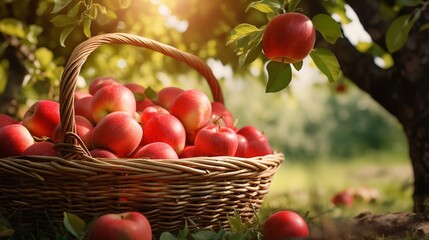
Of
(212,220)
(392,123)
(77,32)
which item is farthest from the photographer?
(392,123)

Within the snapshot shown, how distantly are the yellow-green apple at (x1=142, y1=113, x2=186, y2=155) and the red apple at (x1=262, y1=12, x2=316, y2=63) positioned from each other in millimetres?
365

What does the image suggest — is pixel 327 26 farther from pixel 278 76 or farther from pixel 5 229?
pixel 5 229

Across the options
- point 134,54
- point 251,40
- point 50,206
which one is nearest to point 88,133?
point 50,206

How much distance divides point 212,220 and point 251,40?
18.3 inches

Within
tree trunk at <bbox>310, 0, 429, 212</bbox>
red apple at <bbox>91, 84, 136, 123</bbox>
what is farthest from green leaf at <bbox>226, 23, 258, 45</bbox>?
tree trunk at <bbox>310, 0, 429, 212</bbox>

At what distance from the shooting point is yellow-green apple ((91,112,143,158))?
1.45 meters

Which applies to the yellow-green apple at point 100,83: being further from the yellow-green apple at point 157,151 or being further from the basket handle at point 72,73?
the yellow-green apple at point 157,151

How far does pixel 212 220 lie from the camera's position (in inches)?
58.6

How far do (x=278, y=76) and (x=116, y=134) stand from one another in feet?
1.39

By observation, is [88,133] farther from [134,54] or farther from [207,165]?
[134,54]

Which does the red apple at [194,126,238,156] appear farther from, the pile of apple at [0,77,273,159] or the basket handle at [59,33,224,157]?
the basket handle at [59,33,224,157]

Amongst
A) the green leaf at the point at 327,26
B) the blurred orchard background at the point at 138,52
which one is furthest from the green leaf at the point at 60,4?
the green leaf at the point at 327,26

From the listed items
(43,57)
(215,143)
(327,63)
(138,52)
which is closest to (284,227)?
(215,143)

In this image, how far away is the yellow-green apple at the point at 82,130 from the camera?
149cm
